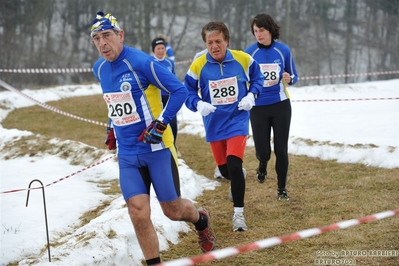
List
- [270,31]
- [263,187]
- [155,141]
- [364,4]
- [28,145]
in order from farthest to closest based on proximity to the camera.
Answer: [364,4], [28,145], [263,187], [270,31], [155,141]

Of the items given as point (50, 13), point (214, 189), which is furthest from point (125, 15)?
point (214, 189)

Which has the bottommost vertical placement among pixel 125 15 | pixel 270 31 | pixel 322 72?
pixel 322 72

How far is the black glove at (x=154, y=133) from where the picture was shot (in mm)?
4355

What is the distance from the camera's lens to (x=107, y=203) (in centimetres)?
753

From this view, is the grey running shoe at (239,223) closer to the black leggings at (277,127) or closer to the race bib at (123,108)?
the black leggings at (277,127)

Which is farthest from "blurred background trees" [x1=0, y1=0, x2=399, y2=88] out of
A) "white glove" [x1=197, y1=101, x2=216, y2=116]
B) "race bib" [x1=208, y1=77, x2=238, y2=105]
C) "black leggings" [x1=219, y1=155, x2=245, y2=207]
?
"white glove" [x1=197, y1=101, x2=216, y2=116]

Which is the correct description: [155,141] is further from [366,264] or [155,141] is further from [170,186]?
[366,264]

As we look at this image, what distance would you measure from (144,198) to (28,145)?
28.5ft

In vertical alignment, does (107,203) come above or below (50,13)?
below

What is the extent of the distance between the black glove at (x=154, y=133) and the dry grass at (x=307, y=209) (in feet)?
4.27

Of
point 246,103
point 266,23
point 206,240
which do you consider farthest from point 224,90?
point 206,240

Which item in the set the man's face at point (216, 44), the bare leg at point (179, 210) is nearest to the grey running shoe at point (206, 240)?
the bare leg at point (179, 210)

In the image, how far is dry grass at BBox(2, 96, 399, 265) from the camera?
4.99 m

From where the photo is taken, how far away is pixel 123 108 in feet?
14.8
